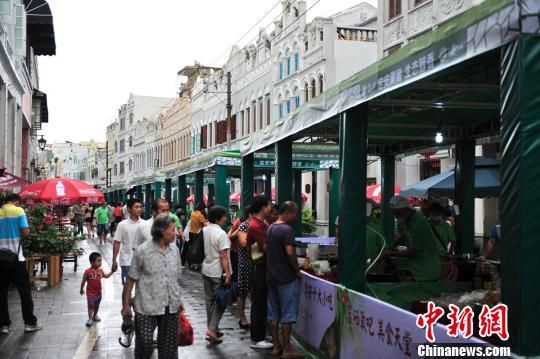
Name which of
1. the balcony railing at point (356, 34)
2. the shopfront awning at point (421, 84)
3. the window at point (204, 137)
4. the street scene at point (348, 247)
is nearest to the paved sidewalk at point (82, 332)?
the street scene at point (348, 247)

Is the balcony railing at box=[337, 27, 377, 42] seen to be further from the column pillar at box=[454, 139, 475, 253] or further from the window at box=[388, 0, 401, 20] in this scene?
the column pillar at box=[454, 139, 475, 253]

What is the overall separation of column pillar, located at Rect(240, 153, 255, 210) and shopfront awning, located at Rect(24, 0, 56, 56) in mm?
18333

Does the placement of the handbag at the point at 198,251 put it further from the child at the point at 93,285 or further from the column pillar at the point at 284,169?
the column pillar at the point at 284,169

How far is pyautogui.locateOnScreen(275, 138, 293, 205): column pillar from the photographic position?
10.2 meters

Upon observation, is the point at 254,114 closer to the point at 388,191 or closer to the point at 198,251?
the point at 388,191

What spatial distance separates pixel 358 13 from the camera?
33.5m

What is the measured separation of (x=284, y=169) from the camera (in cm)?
1023

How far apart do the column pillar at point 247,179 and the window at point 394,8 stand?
579 inches

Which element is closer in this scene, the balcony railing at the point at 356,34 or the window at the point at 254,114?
the balcony railing at the point at 356,34

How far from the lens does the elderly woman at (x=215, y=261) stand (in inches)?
313

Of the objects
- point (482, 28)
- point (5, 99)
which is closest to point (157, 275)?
point (482, 28)

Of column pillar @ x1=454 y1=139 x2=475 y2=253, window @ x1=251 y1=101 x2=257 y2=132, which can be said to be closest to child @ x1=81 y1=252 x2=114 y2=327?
column pillar @ x1=454 y1=139 x2=475 y2=253

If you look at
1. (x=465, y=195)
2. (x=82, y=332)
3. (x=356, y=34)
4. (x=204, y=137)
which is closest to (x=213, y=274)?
(x=82, y=332)

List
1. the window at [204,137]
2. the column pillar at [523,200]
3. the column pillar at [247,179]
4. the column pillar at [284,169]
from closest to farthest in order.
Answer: the column pillar at [523,200], the column pillar at [284,169], the column pillar at [247,179], the window at [204,137]
